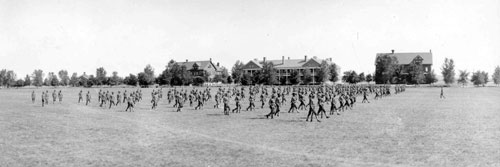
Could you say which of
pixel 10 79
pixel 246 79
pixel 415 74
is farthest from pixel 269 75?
pixel 10 79

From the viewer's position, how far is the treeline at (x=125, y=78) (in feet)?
349

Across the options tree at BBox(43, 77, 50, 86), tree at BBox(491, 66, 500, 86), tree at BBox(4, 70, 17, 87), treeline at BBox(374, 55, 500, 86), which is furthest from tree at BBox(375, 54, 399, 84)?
tree at BBox(43, 77, 50, 86)

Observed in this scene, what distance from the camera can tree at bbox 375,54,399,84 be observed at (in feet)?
305

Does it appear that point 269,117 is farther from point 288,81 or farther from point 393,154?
point 288,81

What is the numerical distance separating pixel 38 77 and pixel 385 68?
133037 mm

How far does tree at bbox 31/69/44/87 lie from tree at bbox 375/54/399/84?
128m

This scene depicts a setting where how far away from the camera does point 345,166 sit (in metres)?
9.62

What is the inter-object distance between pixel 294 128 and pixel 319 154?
5.70 m

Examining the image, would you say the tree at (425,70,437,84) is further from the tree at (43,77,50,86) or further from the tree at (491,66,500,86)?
the tree at (43,77,50,86)

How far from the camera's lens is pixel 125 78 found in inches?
4882

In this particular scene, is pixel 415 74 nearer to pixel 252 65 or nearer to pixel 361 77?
pixel 361 77

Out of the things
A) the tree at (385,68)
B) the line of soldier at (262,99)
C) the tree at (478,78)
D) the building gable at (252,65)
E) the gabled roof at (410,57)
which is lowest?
the line of soldier at (262,99)

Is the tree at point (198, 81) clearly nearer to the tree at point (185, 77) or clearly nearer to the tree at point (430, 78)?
the tree at point (185, 77)

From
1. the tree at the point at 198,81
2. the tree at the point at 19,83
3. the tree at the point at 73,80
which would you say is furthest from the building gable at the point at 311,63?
the tree at the point at 19,83
